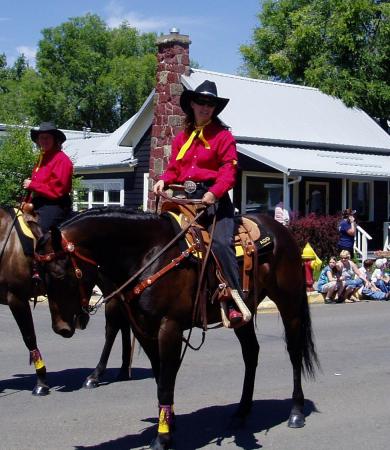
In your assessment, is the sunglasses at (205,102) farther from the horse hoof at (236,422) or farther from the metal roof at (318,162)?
the metal roof at (318,162)

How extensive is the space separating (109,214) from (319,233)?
16.6m

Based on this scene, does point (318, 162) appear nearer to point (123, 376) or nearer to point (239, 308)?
point (123, 376)

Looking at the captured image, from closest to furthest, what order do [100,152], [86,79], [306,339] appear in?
1. [306,339]
2. [100,152]
3. [86,79]

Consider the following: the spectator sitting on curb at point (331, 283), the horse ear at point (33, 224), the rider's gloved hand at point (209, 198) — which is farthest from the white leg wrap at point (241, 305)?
the spectator sitting on curb at point (331, 283)

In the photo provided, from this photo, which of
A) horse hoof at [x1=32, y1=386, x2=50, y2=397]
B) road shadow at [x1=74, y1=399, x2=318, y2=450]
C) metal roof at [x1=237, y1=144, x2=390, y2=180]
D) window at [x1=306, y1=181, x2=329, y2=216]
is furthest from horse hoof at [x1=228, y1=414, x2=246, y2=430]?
window at [x1=306, y1=181, x2=329, y2=216]

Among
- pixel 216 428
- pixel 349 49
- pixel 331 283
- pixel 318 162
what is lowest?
pixel 216 428

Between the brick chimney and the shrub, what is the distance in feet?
14.1

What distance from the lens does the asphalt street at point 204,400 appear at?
6.19 metres

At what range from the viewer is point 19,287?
7816 millimetres

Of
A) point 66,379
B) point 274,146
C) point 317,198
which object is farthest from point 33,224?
point 317,198

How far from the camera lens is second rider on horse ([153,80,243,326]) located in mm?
6055

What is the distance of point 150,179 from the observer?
2269cm

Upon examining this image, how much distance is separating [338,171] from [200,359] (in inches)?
546

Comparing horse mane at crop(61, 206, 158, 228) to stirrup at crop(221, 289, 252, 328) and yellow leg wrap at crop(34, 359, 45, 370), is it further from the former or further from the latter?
yellow leg wrap at crop(34, 359, 45, 370)
